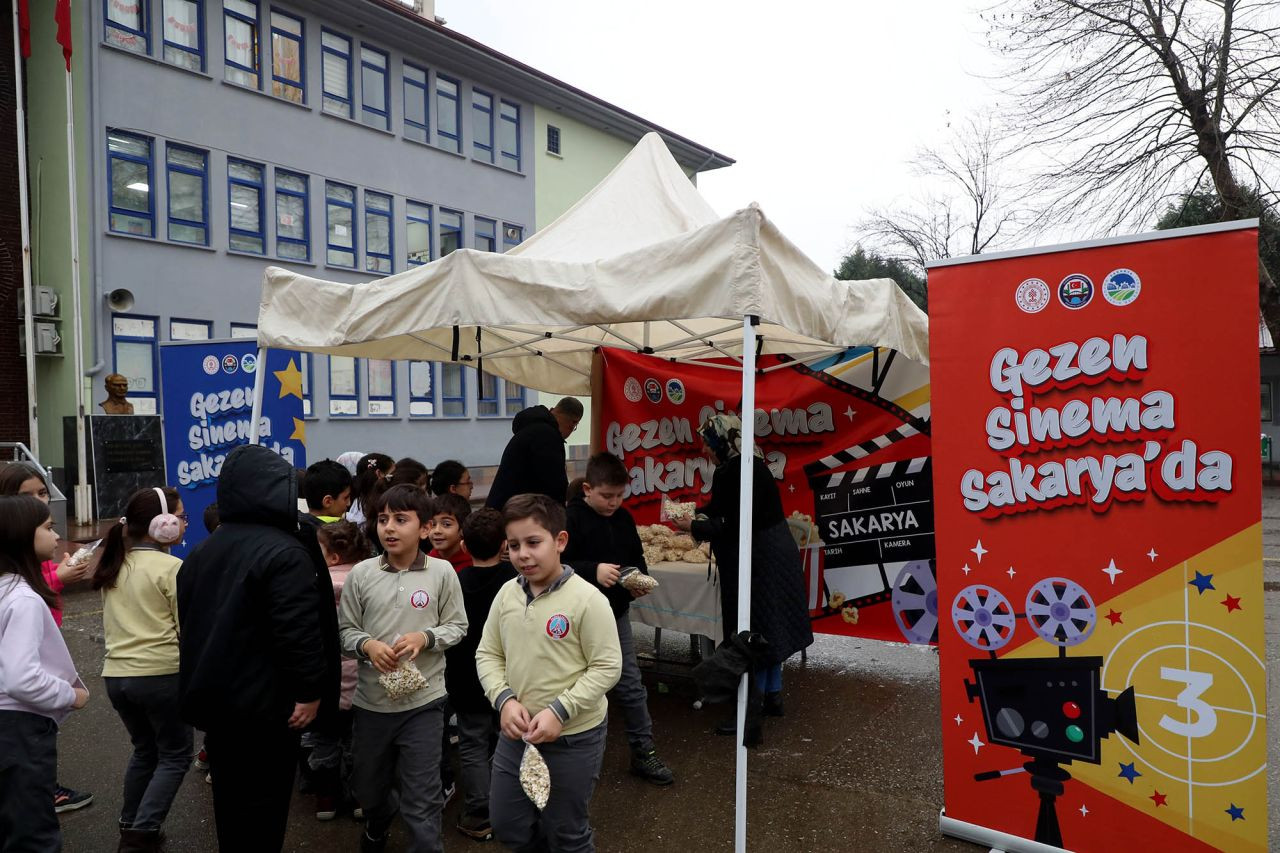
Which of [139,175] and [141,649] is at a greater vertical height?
[139,175]

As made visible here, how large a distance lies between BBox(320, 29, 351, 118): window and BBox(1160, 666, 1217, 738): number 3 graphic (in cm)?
2095

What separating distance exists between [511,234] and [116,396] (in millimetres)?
14177

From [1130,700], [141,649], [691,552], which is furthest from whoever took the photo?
[691,552]

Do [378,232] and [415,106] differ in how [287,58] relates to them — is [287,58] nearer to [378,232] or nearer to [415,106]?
[415,106]

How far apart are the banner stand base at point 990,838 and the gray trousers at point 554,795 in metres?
1.79

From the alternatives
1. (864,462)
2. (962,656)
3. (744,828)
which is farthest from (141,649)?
(864,462)

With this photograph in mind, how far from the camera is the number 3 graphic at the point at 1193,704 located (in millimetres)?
3225

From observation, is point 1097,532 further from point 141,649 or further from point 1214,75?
point 1214,75

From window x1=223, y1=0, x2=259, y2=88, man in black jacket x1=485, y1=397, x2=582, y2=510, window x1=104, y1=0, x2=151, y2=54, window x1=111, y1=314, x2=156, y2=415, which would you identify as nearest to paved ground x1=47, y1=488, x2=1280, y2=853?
man in black jacket x1=485, y1=397, x2=582, y2=510

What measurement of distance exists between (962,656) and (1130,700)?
0.64 metres

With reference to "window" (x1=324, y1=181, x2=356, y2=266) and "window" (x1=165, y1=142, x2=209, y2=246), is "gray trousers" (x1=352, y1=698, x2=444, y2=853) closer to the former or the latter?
"window" (x1=165, y1=142, x2=209, y2=246)

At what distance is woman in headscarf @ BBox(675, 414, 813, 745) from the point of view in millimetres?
5059

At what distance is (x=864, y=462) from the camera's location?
649 cm

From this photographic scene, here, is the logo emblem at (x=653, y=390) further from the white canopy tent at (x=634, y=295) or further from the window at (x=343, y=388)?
the window at (x=343, y=388)
